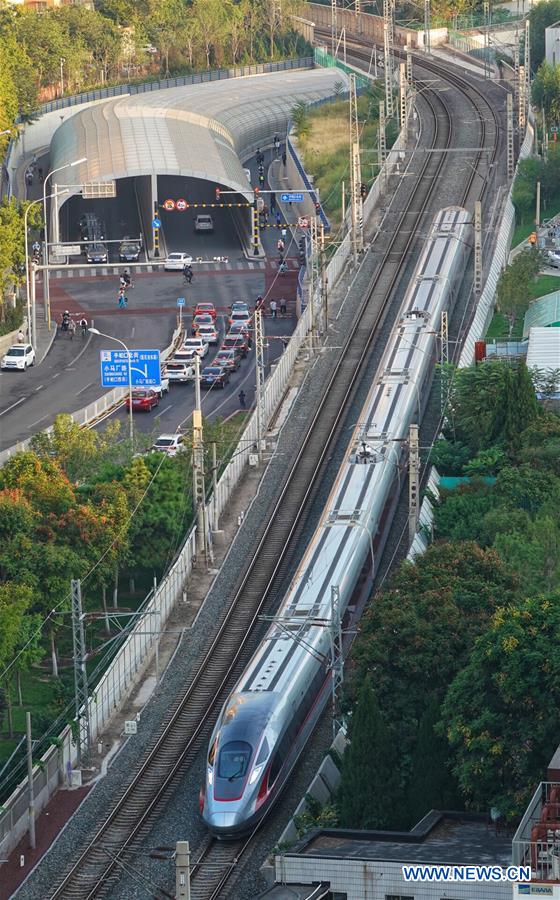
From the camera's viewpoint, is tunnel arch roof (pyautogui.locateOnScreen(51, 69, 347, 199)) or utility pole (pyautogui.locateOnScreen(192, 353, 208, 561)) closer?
utility pole (pyautogui.locateOnScreen(192, 353, 208, 561))

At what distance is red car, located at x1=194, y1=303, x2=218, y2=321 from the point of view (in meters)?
122

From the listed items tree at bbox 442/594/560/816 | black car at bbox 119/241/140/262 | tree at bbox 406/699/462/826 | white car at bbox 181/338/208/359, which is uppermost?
black car at bbox 119/241/140/262

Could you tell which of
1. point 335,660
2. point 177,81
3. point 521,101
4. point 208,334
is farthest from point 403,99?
point 335,660

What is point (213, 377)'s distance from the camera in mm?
109812

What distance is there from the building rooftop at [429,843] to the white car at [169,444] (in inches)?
1575

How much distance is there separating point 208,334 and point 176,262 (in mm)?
15659

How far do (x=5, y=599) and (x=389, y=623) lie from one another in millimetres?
15051

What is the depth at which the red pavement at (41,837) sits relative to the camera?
6194cm

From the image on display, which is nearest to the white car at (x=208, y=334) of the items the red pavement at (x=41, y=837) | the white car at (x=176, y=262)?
the white car at (x=176, y=262)

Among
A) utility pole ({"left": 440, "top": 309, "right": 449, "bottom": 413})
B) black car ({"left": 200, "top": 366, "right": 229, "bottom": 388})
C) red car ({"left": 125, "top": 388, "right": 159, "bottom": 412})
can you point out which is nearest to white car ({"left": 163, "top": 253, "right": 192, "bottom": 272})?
black car ({"left": 200, "top": 366, "right": 229, "bottom": 388})

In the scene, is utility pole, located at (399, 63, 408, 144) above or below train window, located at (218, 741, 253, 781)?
above

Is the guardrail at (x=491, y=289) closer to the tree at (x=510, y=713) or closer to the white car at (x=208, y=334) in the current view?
the white car at (x=208, y=334)

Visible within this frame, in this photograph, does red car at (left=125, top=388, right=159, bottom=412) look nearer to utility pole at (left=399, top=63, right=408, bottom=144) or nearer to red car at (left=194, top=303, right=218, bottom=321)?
red car at (left=194, top=303, right=218, bottom=321)

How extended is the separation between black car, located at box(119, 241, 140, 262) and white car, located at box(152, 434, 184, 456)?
38.3 metres
